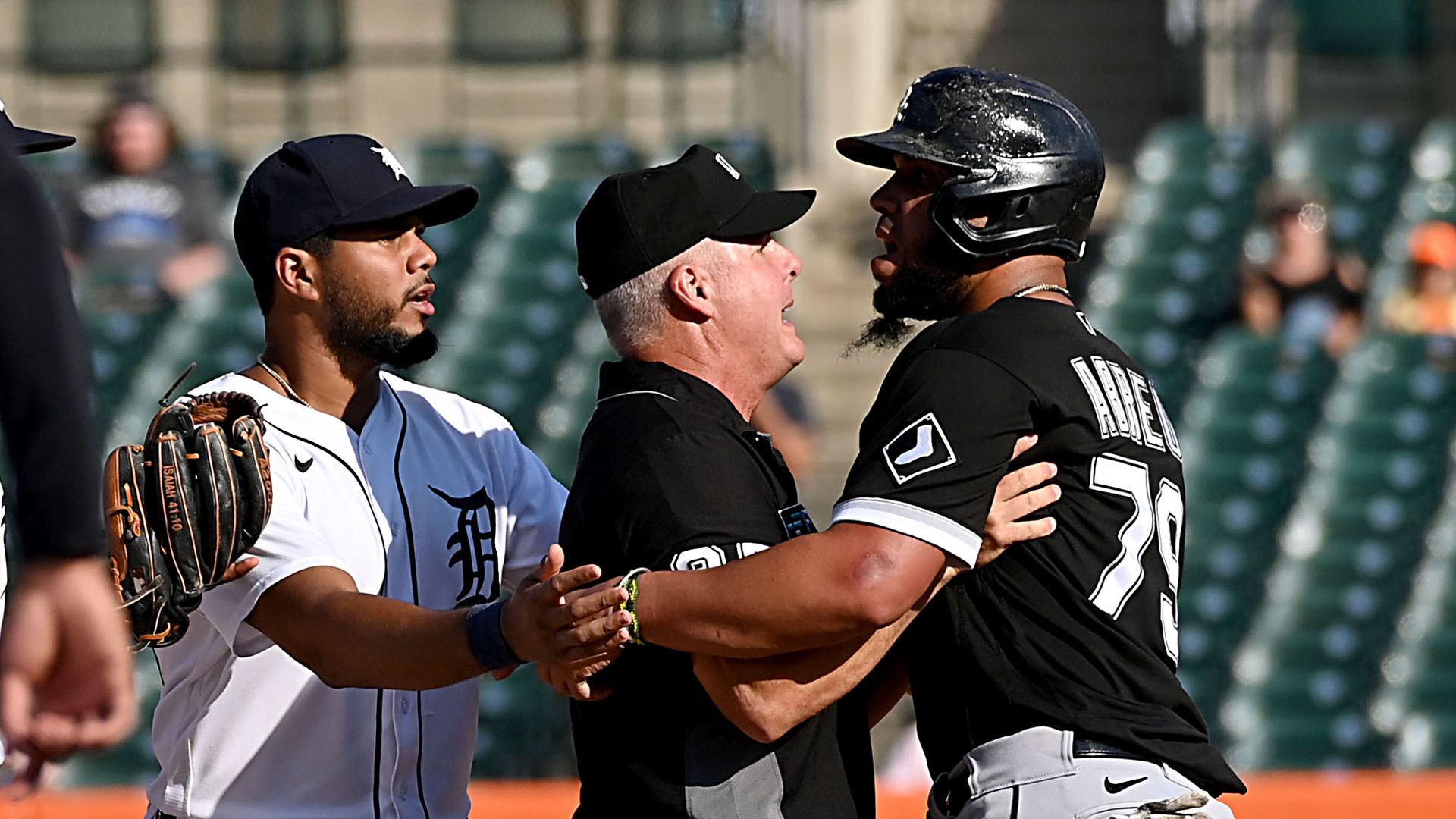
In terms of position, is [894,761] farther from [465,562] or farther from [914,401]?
[914,401]

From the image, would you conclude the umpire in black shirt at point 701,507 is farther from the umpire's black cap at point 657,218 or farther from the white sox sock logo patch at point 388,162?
the white sox sock logo patch at point 388,162

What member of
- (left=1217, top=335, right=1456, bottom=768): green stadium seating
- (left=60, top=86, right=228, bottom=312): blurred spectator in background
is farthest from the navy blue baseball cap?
(left=60, top=86, right=228, bottom=312): blurred spectator in background

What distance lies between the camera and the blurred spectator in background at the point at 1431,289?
936 cm

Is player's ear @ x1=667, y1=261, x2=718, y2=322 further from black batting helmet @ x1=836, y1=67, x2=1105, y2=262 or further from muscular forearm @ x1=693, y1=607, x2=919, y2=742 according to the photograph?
muscular forearm @ x1=693, y1=607, x2=919, y2=742

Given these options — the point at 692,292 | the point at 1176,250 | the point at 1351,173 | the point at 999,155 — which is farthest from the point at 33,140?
the point at 1351,173

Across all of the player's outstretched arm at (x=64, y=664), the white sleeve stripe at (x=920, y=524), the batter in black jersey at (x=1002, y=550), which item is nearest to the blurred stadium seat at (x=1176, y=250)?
the batter in black jersey at (x=1002, y=550)

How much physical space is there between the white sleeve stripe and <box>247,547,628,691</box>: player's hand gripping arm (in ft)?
1.25

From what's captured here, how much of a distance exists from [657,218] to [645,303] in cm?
14

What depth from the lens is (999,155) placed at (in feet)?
9.91

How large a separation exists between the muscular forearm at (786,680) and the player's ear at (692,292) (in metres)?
0.63

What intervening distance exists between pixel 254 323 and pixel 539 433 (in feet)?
5.86

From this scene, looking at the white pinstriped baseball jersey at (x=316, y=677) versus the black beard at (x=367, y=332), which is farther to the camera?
the black beard at (x=367, y=332)

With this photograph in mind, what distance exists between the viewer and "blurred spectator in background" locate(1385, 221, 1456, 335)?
9.36 meters

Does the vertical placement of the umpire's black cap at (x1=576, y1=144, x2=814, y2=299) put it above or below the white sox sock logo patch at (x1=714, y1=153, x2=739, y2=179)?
below
